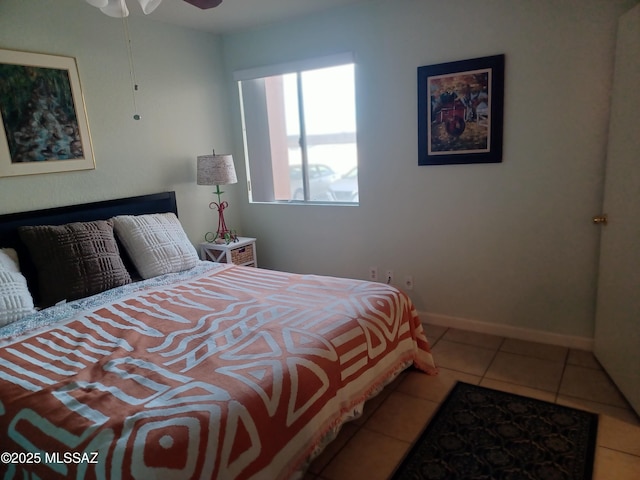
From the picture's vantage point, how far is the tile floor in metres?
1.91

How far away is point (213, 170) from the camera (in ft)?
11.6

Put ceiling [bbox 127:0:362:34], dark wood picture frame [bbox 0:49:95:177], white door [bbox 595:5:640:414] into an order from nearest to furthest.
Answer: white door [bbox 595:5:640:414], dark wood picture frame [bbox 0:49:95:177], ceiling [bbox 127:0:362:34]

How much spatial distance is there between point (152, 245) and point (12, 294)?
0.86 metres

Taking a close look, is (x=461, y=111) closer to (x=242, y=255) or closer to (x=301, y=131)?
(x=301, y=131)

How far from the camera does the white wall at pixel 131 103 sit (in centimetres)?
273

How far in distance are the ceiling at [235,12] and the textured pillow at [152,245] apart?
Result: 1494 mm

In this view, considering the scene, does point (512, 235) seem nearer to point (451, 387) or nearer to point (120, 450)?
point (451, 387)

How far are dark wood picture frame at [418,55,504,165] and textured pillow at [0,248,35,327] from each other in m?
2.63

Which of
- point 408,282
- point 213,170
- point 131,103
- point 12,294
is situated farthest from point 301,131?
point 12,294

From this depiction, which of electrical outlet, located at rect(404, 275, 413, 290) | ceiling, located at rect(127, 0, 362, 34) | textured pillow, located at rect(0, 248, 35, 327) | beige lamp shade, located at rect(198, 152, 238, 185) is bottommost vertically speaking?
electrical outlet, located at rect(404, 275, 413, 290)

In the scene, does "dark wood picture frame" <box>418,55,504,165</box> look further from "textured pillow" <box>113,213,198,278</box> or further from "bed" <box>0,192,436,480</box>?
"textured pillow" <box>113,213,198,278</box>

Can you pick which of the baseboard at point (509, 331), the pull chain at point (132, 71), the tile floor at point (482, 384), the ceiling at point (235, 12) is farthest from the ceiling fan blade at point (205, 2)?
the baseboard at point (509, 331)

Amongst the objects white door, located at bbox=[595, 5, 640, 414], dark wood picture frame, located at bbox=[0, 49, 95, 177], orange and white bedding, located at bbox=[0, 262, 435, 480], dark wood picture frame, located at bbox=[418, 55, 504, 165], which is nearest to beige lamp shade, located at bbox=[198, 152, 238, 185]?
dark wood picture frame, located at bbox=[0, 49, 95, 177]

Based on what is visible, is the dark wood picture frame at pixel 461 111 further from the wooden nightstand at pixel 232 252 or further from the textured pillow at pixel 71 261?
the textured pillow at pixel 71 261
